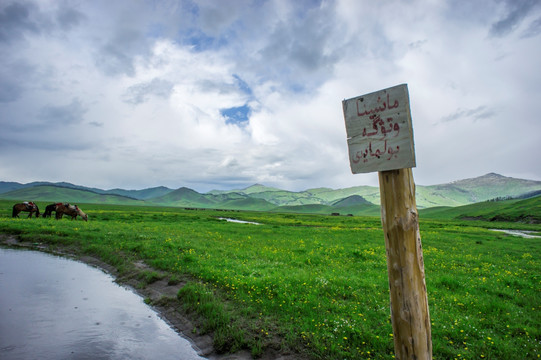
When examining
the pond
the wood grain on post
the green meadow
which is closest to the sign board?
the wood grain on post

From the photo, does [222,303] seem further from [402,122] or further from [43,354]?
[402,122]

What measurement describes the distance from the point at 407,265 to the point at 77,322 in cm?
1163

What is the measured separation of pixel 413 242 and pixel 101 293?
47.5 ft

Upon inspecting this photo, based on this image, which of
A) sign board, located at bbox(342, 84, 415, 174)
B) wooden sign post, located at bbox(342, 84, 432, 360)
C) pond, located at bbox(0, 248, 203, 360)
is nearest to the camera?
sign board, located at bbox(342, 84, 415, 174)

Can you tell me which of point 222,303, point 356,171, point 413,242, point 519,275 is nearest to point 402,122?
point 356,171

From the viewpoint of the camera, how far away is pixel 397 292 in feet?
17.2

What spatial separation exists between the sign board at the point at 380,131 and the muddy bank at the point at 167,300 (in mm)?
6290

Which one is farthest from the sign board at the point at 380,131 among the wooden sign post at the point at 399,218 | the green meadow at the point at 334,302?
the green meadow at the point at 334,302

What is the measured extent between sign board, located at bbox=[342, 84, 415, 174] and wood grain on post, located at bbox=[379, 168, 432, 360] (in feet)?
1.02

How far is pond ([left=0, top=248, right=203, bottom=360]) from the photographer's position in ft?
28.3

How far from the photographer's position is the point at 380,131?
17.0ft

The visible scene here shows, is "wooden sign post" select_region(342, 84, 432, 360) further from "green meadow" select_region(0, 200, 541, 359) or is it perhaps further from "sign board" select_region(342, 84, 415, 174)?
"green meadow" select_region(0, 200, 541, 359)

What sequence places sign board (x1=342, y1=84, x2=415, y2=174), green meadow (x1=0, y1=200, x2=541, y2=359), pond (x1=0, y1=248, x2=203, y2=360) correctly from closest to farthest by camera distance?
sign board (x1=342, y1=84, x2=415, y2=174) → green meadow (x1=0, y1=200, x2=541, y2=359) → pond (x1=0, y1=248, x2=203, y2=360)

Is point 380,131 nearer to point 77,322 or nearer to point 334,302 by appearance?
point 334,302
